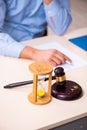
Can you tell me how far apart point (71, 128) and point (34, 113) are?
0.13 meters

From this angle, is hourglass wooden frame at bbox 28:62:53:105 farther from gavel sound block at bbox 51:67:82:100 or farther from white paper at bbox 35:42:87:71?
white paper at bbox 35:42:87:71

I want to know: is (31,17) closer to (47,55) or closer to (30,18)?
(30,18)

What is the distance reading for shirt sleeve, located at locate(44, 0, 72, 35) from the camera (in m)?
1.41

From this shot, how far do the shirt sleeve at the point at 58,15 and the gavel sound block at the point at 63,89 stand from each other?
0.52m

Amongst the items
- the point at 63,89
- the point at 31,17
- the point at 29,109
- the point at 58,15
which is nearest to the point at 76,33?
the point at 58,15

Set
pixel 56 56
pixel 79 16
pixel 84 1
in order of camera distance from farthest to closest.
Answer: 1. pixel 84 1
2. pixel 79 16
3. pixel 56 56

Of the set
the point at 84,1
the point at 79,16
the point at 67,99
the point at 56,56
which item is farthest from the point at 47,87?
the point at 84,1

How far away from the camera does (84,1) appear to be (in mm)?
3324

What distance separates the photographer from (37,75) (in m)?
0.85

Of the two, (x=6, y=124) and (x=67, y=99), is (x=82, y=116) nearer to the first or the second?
(x=67, y=99)

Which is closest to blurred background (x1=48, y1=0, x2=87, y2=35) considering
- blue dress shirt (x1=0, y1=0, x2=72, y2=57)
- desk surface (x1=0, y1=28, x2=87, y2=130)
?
blue dress shirt (x1=0, y1=0, x2=72, y2=57)

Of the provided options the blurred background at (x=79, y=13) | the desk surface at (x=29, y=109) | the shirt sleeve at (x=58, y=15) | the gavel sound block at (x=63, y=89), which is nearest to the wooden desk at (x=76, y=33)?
the shirt sleeve at (x=58, y=15)

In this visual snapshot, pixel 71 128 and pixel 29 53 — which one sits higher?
pixel 29 53

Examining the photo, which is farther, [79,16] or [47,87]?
[79,16]
